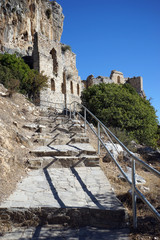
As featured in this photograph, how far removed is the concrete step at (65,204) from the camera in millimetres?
2338

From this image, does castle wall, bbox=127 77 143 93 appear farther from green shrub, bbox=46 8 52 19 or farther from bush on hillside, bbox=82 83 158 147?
bush on hillside, bbox=82 83 158 147

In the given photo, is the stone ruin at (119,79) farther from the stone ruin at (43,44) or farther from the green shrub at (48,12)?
the green shrub at (48,12)

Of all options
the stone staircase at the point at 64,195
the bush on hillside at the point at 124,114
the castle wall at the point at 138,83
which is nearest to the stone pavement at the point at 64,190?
the stone staircase at the point at 64,195

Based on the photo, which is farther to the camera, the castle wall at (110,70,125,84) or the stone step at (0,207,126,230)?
the castle wall at (110,70,125,84)

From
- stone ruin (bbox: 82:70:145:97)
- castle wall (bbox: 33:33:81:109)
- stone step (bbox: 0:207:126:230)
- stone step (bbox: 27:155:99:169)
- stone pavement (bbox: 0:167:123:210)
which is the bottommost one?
stone step (bbox: 0:207:126:230)

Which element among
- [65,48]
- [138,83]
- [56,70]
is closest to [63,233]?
[56,70]

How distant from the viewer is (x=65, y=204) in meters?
2.48

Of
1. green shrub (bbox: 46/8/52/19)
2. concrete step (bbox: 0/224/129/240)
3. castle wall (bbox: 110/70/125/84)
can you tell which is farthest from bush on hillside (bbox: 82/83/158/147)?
castle wall (bbox: 110/70/125/84)

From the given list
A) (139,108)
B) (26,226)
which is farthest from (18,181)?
(139,108)

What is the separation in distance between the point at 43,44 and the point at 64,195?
19.6 m

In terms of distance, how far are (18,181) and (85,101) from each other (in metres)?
9.93

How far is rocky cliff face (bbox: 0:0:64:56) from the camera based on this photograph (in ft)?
64.6

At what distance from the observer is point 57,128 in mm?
6543

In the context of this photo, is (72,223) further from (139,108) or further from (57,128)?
(139,108)
